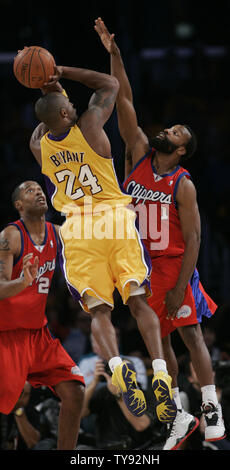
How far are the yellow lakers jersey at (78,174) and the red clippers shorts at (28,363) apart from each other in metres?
1.14

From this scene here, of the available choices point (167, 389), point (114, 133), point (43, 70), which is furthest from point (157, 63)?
point (167, 389)

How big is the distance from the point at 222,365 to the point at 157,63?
6.49 m

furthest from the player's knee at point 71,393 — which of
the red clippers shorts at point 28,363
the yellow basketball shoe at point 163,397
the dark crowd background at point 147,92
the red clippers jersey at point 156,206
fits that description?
the dark crowd background at point 147,92

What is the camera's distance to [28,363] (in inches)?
205

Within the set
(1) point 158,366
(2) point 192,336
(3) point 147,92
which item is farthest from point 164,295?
(3) point 147,92

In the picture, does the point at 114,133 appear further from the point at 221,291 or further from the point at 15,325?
the point at 15,325

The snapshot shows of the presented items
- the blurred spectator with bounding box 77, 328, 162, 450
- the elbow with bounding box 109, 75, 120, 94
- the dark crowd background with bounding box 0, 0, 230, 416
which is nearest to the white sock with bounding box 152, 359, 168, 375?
the elbow with bounding box 109, 75, 120, 94

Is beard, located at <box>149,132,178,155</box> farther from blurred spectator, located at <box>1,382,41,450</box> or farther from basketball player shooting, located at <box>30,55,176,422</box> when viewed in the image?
blurred spectator, located at <box>1,382,41,450</box>

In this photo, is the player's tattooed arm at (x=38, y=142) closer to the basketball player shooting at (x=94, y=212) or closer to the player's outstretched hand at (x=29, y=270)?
the basketball player shooting at (x=94, y=212)

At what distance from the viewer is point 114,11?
8.68 metres

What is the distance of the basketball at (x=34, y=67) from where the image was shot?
15.5 feet

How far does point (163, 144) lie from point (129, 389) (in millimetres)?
1858

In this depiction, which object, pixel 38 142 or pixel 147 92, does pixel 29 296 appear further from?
pixel 147 92

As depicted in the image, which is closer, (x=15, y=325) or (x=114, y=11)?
(x=15, y=325)
